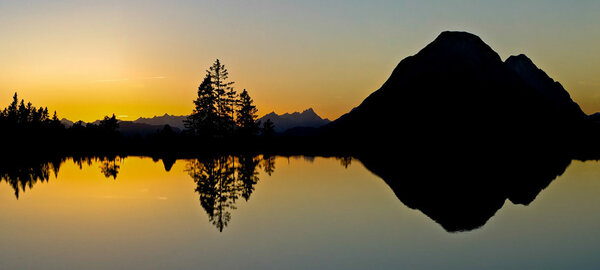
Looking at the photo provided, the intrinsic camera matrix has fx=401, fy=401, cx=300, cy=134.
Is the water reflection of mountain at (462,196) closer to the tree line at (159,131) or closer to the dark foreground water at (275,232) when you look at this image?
the dark foreground water at (275,232)

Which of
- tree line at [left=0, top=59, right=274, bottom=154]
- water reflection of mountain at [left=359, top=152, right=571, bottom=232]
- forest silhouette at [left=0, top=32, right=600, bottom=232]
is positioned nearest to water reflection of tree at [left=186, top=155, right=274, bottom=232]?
forest silhouette at [left=0, top=32, right=600, bottom=232]

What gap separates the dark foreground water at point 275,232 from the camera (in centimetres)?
1600

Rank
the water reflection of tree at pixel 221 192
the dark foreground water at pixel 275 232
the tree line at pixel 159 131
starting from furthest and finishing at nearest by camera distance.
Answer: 1. the tree line at pixel 159 131
2. the water reflection of tree at pixel 221 192
3. the dark foreground water at pixel 275 232

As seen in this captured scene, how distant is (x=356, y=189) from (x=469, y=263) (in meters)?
20.1

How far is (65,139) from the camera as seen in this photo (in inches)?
5935

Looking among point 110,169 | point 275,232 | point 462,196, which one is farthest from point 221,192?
point 110,169

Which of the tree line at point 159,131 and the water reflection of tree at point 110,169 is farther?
the tree line at point 159,131

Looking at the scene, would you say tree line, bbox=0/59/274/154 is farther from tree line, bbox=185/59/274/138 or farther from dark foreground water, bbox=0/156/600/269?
dark foreground water, bbox=0/156/600/269

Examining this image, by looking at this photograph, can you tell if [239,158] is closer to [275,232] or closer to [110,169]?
[110,169]

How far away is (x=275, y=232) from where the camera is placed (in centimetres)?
2034

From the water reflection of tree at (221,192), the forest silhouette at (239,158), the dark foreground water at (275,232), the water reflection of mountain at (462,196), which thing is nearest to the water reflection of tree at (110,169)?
the forest silhouette at (239,158)

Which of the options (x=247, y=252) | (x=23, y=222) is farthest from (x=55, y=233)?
(x=247, y=252)

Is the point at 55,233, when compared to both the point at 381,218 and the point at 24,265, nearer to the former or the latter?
the point at 24,265

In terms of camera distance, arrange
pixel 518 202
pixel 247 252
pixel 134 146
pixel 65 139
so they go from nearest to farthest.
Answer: pixel 247 252 → pixel 518 202 → pixel 134 146 → pixel 65 139
